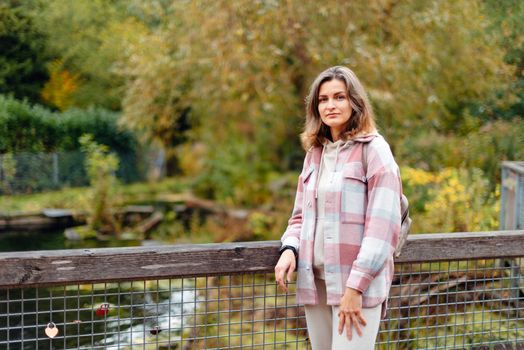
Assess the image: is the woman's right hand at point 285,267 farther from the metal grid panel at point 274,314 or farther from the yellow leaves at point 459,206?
the yellow leaves at point 459,206

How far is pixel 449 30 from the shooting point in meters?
10.3

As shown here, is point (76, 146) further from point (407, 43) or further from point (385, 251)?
point (385, 251)

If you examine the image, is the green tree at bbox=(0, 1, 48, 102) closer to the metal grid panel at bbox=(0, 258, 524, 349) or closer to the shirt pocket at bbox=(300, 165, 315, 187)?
the metal grid panel at bbox=(0, 258, 524, 349)

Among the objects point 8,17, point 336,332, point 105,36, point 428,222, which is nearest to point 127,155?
point 105,36

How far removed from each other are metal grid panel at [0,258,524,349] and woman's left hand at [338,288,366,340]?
435mm

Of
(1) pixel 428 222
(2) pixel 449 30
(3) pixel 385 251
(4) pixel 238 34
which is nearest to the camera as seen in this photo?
(3) pixel 385 251

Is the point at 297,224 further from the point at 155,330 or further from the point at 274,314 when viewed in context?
the point at 274,314

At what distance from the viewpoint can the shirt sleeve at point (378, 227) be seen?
7.33 feet

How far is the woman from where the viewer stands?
7.41 feet

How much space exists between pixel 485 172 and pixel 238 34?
397 cm

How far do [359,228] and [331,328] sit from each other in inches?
17.5

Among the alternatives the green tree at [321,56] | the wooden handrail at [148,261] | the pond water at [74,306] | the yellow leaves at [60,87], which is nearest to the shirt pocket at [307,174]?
the wooden handrail at [148,261]

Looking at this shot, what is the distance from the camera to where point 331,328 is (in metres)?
2.51

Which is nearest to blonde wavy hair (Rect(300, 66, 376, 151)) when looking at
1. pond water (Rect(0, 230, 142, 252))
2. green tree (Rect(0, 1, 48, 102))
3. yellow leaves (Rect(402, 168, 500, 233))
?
yellow leaves (Rect(402, 168, 500, 233))
